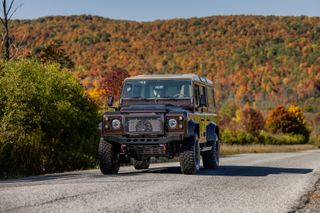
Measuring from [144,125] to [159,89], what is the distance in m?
1.97

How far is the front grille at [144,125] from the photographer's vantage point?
13875mm

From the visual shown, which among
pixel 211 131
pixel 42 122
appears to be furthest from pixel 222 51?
pixel 211 131

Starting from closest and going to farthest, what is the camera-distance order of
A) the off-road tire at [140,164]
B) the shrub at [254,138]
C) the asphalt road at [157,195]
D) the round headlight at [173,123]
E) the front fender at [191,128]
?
the asphalt road at [157,195] < the round headlight at [173,123] < the front fender at [191,128] < the off-road tire at [140,164] < the shrub at [254,138]

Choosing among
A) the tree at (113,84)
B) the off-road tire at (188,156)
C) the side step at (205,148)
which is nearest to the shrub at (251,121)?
the tree at (113,84)

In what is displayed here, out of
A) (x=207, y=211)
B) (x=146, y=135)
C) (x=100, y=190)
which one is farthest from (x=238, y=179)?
(x=207, y=211)

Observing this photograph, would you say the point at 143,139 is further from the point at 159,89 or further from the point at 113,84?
the point at 113,84

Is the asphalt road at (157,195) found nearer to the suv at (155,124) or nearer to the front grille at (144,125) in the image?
the suv at (155,124)

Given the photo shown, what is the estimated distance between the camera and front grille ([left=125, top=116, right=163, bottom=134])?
13.9 metres

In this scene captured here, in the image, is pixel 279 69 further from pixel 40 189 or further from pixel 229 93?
pixel 40 189

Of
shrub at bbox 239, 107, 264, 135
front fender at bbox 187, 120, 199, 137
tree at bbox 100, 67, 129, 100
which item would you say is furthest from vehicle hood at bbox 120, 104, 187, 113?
shrub at bbox 239, 107, 264, 135

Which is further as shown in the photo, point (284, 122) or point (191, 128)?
point (284, 122)

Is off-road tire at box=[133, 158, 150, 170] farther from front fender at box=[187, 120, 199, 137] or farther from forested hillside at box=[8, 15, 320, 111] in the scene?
forested hillside at box=[8, 15, 320, 111]

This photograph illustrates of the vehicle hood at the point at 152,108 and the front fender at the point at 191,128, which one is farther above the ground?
the vehicle hood at the point at 152,108

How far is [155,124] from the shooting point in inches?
547
